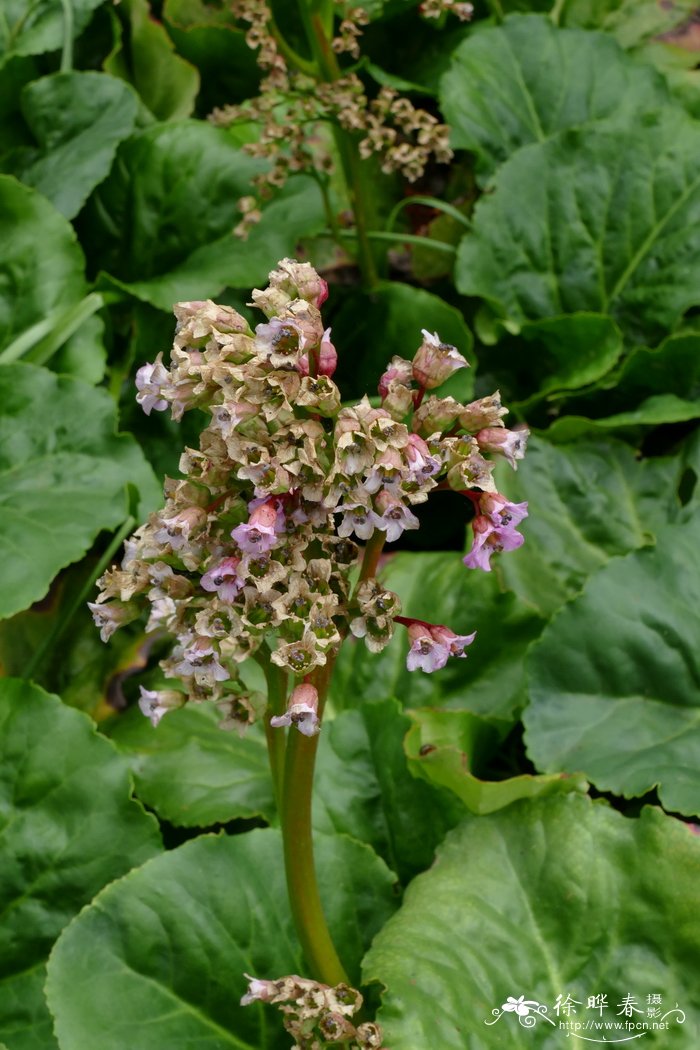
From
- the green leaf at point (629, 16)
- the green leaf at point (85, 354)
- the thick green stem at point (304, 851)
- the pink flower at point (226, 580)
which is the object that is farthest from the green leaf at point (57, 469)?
the green leaf at point (629, 16)

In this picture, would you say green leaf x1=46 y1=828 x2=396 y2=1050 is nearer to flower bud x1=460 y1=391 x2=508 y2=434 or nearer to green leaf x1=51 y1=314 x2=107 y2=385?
flower bud x1=460 y1=391 x2=508 y2=434

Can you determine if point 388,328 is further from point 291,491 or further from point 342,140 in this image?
point 291,491

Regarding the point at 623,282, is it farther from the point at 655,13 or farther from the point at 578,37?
the point at 655,13

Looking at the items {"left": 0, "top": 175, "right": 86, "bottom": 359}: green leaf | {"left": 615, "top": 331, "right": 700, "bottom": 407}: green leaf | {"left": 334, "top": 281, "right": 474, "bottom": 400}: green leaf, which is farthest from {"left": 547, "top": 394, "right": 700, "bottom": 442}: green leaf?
{"left": 0, "top": 175, "right": 86, "bottom": 359}: green leaf

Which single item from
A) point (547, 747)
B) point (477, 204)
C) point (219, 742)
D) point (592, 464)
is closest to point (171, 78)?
point (477, 204)

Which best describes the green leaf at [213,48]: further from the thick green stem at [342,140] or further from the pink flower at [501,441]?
the pink flower at [501,441]

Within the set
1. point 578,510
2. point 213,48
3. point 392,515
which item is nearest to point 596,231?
point 578,510
